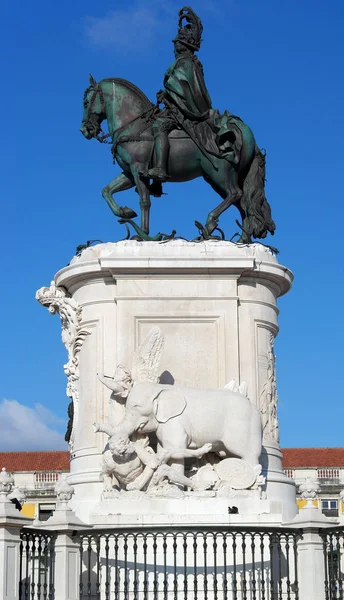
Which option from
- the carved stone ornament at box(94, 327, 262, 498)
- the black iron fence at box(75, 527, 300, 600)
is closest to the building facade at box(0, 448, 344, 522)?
the carved stone ornament at box(94, 327, 262, 498)

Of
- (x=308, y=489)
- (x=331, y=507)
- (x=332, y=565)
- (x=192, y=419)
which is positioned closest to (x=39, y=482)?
(x=331, y=507)

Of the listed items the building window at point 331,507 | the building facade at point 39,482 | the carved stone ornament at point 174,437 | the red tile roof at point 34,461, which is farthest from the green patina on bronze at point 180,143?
the red tile roof at point 34,461

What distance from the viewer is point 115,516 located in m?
17.2

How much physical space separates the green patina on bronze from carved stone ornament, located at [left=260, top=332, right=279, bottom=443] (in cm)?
201

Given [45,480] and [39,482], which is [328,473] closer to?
[45,480]

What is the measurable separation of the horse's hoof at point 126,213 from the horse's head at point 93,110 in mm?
1366

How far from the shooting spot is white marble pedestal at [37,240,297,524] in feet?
62.5

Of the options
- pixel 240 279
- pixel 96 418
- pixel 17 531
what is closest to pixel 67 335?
pixel 96 418

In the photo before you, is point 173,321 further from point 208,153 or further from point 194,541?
point 194,541

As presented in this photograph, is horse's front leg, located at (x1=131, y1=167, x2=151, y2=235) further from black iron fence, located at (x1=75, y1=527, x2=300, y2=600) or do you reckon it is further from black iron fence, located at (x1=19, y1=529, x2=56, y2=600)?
black iron fence, located at (x1=19, y1=529, x2=56, y2=600)

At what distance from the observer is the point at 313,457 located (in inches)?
2854

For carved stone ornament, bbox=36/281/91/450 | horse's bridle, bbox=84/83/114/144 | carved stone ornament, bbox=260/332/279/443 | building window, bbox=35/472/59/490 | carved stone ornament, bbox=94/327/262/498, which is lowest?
carved stone ornament, bbox=94/327/262/498

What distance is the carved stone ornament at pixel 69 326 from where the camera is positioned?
19938 millimetres

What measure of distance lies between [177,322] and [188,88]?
4.06m
